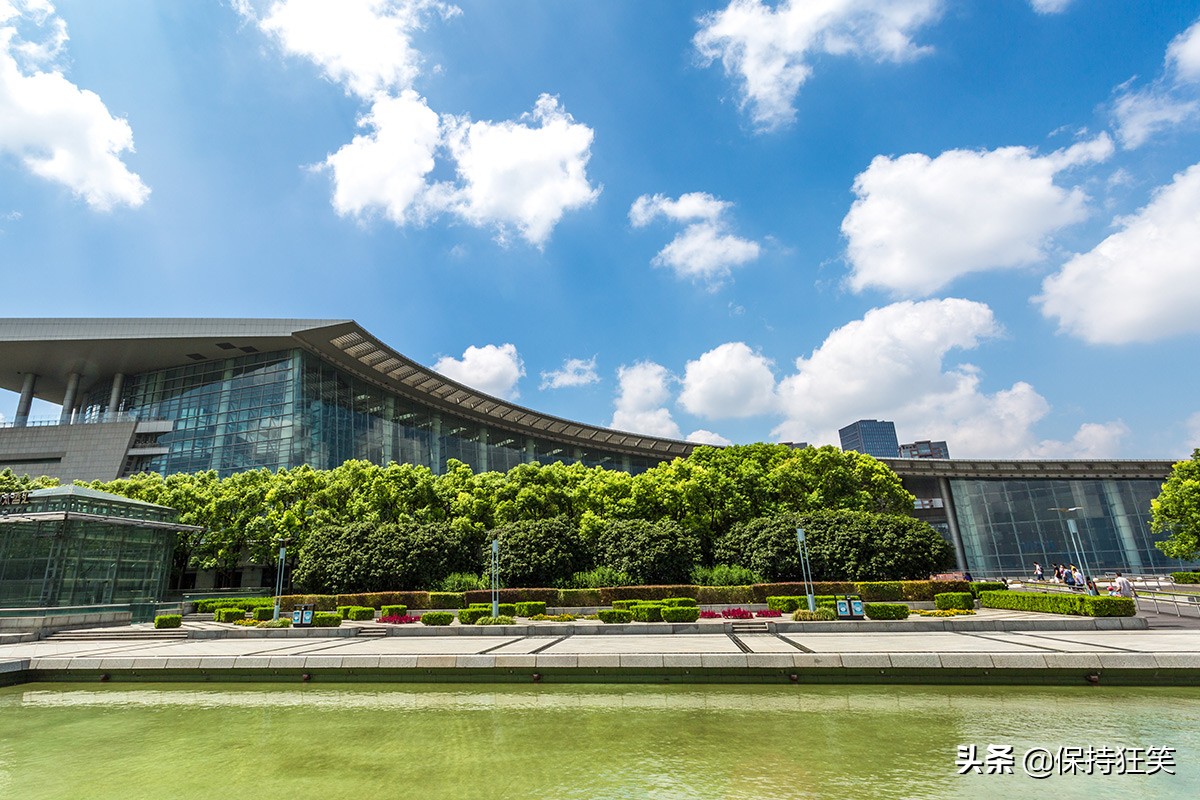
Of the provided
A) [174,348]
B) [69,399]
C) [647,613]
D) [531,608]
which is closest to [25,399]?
[69,399]

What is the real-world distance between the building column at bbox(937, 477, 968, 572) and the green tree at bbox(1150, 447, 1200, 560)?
64.3ft

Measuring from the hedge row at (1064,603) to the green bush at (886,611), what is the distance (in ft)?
15.7

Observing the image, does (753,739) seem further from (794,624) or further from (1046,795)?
(794,624)

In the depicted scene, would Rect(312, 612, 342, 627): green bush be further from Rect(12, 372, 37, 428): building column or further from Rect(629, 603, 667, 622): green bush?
→ Rect(12, 372, 37, 428): building column

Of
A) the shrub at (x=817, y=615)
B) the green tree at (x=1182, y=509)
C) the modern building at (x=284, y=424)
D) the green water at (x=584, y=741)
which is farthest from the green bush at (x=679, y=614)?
the green tree at (x=1182, y=509)

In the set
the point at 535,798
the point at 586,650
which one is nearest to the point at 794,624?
the point at 586,650

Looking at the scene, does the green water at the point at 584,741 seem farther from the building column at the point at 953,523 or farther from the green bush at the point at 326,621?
the building column at the point at 953,523

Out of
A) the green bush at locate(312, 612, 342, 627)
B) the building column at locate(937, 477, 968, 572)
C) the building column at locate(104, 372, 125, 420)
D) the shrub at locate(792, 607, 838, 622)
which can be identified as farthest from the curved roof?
the building column at locate(937, 477, 968, 572)

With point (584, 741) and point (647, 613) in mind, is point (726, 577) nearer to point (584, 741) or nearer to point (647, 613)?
point (647, 613)

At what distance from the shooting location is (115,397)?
186 ft

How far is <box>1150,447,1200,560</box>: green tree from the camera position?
1554 inches

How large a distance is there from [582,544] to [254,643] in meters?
17.4

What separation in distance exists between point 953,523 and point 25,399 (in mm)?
97007

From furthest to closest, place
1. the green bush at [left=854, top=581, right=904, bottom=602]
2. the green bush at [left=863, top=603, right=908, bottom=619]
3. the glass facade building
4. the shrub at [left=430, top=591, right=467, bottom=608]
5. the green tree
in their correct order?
1. the green tree
2. the shrub at [left=430, top=591, right=467, bottom=608]
3. the green bush at [left=854, top=581, right=904, bottom=602]
4. the glass facade building
5. the green bush at [left=863, top=603, right=908, bottom=619]
